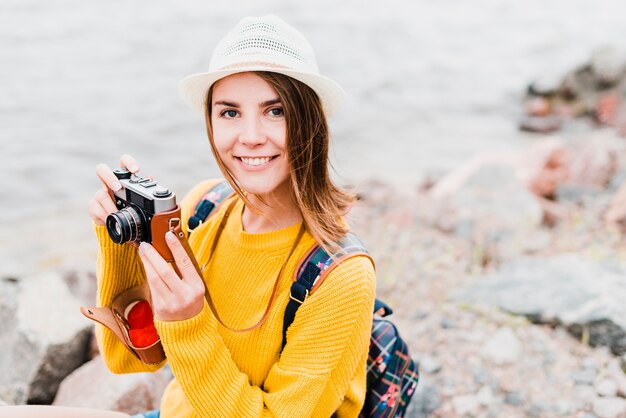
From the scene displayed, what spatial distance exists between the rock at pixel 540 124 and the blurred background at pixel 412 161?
0.08 meters

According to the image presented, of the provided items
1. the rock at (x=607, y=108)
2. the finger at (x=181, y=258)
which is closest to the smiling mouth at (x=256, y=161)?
the finger at (x=181, y=258)

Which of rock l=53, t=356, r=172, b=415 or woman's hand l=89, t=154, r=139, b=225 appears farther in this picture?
rock l=53, t=356, r=172, b=415

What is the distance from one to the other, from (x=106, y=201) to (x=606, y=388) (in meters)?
2.63

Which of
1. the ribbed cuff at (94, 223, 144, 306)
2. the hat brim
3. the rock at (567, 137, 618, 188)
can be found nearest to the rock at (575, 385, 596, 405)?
the hat brim

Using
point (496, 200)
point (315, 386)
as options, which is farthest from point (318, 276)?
point (496, 200)

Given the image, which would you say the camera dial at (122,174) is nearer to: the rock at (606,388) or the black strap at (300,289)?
the black strap at (300,289)

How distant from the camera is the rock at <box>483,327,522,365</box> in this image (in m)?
3.39

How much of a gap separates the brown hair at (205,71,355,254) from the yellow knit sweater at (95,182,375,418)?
0.09m

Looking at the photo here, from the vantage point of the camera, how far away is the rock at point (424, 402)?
119 inches

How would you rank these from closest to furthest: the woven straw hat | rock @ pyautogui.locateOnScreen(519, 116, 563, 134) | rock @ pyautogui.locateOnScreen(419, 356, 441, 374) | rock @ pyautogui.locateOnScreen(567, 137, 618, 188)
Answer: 1. the woven straw hat
2. rock @ pyautogui.locateOnScreen(419, 356, 441, 374)
3. rock @ pyautogui.locateOnScreen(567, 137, 618, 188)
4. rock @ pyautogui.locateOnScreen(519, 116, 563, 134)

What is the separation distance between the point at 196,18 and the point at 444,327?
1327 cm

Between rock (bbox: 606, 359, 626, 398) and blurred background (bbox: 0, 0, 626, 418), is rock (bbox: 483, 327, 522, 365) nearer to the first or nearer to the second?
blurred background (bbox: 0, 0, 626, 418)

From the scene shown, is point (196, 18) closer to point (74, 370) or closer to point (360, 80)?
point (360, 80)

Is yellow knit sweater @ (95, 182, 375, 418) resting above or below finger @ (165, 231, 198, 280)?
below
